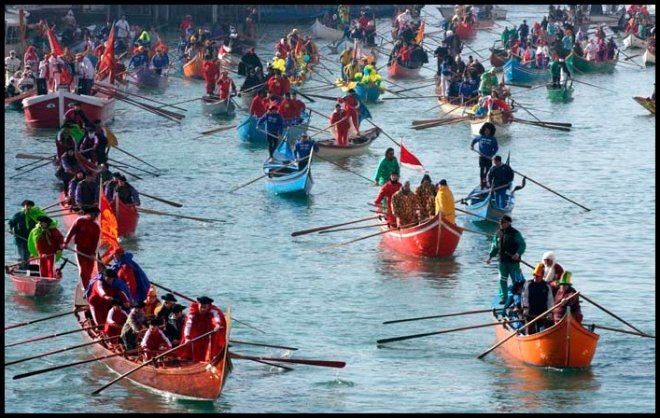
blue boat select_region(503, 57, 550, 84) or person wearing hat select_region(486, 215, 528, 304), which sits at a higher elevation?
person wearing hat select_region(486, 215, 528, 304)

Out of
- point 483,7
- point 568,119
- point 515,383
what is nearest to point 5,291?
point 515,383

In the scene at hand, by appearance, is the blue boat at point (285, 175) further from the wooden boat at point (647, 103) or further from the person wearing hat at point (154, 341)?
the wooden boat at point (647, 103)

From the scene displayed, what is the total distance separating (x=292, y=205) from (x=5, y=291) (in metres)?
9.92

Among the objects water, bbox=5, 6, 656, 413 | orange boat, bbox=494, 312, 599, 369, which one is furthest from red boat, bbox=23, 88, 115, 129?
orange boat, bbox=494, 312, 599, 369

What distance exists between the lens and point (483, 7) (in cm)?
8288

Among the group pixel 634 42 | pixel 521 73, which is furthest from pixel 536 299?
pixel 634 42

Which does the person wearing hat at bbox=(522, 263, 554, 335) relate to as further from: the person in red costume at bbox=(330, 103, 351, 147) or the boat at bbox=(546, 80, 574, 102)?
the boat at bbox=(546, 80, 574, 102)

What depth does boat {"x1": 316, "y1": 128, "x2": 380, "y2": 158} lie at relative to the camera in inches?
1676

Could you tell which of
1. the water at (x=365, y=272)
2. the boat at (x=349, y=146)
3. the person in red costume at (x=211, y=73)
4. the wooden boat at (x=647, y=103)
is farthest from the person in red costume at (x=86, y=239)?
the wooden boat at (x=647, y=103)

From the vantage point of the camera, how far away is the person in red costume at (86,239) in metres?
27.9

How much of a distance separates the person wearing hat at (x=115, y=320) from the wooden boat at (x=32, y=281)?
507cm

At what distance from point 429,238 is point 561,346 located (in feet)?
25.8

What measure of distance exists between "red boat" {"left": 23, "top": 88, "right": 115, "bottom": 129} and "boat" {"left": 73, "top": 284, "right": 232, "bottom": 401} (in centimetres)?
2379

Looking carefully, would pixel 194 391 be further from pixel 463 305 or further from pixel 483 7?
pixel 483 7
